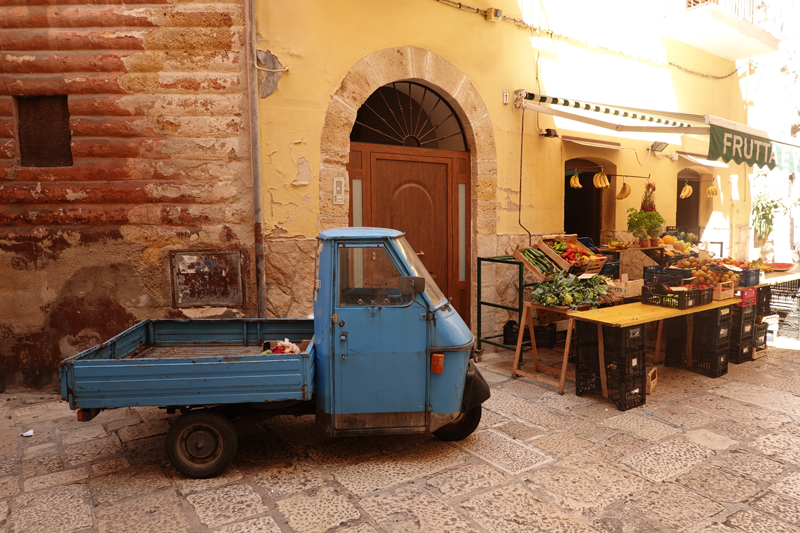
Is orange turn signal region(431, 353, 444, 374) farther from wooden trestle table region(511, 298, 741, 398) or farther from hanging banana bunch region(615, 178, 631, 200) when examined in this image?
hanging banana bunch region(615, 178, 631, 200)

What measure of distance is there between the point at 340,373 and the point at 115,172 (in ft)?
10.9

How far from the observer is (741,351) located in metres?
6.20

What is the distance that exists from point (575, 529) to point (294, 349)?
216 centimetres

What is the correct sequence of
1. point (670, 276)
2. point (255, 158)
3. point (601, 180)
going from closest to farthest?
point (255, 158) < point (670, 276) < point (601, 180)

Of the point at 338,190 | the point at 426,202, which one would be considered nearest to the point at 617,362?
the point at 426,202

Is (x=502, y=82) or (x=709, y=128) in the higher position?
(x=502, y=82)

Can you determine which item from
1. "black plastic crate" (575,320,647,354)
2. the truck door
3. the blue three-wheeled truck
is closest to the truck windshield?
the blue three-wheeled truck

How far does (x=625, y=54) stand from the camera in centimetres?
830

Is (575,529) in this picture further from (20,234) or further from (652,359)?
(20,234)

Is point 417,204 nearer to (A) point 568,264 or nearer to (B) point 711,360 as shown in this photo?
(A) point 568,264

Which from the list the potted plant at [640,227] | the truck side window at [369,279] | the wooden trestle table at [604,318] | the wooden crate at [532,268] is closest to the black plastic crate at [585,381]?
the wooden trestle table at [604,318]

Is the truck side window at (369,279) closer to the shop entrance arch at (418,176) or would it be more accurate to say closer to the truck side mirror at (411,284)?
the truck side mirror at (411,284)

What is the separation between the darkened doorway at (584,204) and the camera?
8781 millimetres

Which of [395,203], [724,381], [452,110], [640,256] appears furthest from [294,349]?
[640,256]
